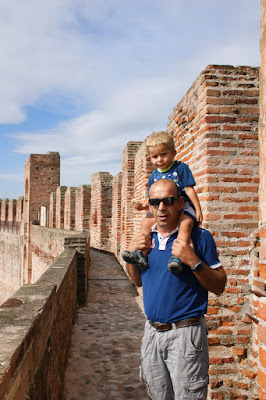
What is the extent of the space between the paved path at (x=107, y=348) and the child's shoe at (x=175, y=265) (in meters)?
2.37

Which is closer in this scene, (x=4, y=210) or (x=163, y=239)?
(x=163, y=239)

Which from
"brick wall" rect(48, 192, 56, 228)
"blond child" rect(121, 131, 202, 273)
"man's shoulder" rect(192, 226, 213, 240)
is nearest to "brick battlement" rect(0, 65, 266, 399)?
"blond child" rect(121, 131, 202, 273)

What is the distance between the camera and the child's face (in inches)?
105

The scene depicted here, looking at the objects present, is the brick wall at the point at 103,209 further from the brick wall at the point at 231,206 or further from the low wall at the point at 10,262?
the low wall at the point at 10,262

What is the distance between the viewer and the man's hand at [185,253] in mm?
1882

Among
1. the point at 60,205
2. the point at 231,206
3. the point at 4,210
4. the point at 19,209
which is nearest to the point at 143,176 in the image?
the point at 231,206

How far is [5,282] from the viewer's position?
27.1 m

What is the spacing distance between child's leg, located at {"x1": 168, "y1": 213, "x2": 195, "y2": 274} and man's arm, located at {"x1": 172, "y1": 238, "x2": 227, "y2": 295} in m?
0.03

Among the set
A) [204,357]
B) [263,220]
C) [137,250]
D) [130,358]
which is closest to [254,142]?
[263,220]

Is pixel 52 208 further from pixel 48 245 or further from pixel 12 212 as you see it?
pixel 48 245

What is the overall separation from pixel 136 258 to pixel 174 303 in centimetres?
34

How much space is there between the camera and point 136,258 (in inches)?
81.2

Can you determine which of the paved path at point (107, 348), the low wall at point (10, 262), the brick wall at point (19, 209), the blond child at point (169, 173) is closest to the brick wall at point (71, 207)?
the low wall at point (10, 262)

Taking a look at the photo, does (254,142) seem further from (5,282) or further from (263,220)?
(5,282)
